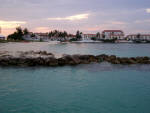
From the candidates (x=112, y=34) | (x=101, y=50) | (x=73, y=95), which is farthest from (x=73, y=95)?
(x=112, y=34)

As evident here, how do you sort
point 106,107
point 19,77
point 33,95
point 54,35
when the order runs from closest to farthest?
point 106,107, point 33,95, point 19,77, point 54,35

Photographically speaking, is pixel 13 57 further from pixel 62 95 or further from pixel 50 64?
pixel 62 95

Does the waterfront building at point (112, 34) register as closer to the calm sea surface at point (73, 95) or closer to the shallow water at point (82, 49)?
the shallow water at point (82, 49)

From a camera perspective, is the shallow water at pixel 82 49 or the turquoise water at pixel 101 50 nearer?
the shallow water at pixel 82 49

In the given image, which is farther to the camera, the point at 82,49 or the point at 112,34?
the point at 112,34

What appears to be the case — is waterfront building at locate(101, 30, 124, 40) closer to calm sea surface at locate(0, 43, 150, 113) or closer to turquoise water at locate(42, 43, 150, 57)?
turquoise water at locate(42, 43, 150, 57)

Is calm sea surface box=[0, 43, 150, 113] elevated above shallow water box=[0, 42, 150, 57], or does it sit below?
below

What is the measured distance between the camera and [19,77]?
13.5 m

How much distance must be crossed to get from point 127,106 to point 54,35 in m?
169

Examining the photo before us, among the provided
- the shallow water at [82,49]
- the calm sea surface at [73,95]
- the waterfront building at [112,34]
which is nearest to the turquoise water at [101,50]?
the shallow water at [82,49]

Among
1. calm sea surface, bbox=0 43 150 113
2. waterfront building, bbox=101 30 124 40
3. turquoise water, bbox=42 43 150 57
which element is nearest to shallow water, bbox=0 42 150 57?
turquoise water, bbox=42 43 150 57

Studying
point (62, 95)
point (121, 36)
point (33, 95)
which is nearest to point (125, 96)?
point (62, 95)

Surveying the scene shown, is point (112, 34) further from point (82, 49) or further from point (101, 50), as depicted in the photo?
point (101, 50)

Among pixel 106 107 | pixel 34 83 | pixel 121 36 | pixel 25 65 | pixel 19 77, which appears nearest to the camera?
pixel 106 107
